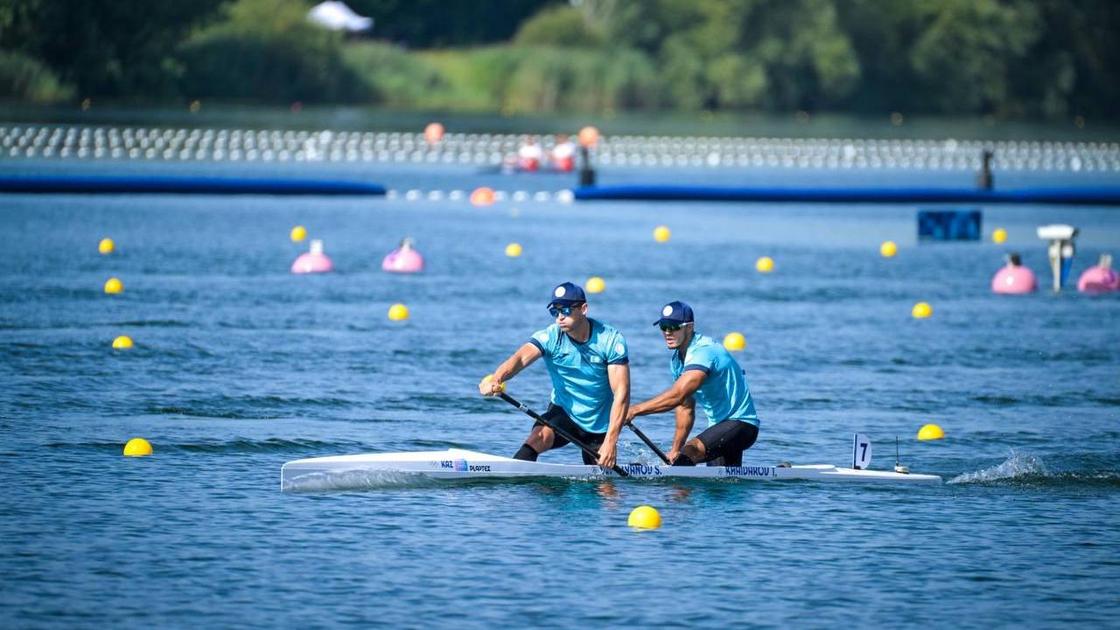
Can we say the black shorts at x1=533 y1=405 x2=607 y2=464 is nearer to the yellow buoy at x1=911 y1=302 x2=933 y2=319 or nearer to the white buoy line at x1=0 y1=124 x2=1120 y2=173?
the yellow buoy at x1=911 y1=302 x2=933 y2=319

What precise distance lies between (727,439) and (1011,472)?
10.1ft

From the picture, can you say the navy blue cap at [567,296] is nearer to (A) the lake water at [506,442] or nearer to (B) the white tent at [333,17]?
(A) the lake water at [506,442]

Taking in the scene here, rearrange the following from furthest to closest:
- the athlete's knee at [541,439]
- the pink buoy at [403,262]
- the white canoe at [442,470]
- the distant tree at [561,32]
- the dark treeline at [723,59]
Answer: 1. the distant tree at [561,32]
2. the dark treeline at [723,59]
3. the pink buoy at [403,262]
4. the athlete's knee at [541,439]
5. the white canoe at [442,470]

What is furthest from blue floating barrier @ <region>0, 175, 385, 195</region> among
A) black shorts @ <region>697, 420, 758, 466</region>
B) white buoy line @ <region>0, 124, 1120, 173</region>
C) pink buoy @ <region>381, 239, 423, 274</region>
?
black shorts @ <region>697, 420, 758, 466</region>

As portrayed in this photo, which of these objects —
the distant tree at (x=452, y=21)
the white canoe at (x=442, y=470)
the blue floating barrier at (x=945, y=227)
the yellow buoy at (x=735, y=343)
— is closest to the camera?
the white canoe at (x=442, y=470)

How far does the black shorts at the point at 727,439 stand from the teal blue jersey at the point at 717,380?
59mm

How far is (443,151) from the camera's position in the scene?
239 feet

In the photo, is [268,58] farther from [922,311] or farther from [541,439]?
[541,439]

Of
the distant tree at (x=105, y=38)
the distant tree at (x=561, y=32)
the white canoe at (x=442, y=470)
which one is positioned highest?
the distant tree at (x=561, y=32)

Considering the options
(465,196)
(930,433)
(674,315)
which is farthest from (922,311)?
(465,196)

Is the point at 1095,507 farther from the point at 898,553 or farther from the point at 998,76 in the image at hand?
the point at 998,76

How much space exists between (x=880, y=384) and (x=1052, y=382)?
2.22 meters

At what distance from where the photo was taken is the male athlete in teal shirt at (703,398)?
622 inches

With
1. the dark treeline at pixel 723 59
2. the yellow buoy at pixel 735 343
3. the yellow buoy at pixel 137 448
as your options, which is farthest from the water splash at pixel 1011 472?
the dark treeline at pixel 723 59
